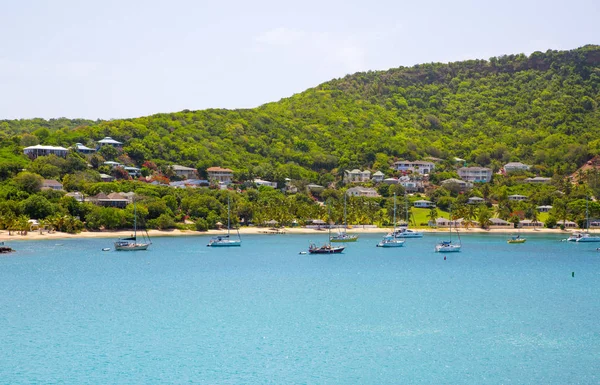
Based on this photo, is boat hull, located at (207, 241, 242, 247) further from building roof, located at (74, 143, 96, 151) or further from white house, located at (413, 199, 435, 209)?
building roof, located at (74, 143, 96, 151)

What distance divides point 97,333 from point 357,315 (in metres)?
17.9

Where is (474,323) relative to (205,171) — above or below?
below

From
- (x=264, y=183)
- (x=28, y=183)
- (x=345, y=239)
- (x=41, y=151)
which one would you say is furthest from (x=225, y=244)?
(x=41, y=151)

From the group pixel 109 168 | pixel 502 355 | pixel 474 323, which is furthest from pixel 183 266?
pixel 109 168

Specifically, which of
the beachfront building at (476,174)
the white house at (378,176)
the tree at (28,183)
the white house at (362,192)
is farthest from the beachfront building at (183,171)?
the beachfront building at (476,174)

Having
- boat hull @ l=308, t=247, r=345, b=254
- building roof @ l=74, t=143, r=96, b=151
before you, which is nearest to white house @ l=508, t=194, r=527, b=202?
boat hull @ l=308, t=247, r=345, b=254

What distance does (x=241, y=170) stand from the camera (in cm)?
18275

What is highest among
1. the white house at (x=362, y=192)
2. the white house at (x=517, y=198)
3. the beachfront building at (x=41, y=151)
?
the beachfront building at (x=41, y=151)

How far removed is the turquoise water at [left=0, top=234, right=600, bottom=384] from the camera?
35.6 m

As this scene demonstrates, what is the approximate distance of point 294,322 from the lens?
46.8 metres

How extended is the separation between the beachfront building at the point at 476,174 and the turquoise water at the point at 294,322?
112 metres

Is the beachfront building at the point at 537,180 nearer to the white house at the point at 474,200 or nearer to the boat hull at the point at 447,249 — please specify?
the white house at the point at 474,200

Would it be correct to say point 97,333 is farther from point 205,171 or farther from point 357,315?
point 205,171

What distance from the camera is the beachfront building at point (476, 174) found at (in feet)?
639
